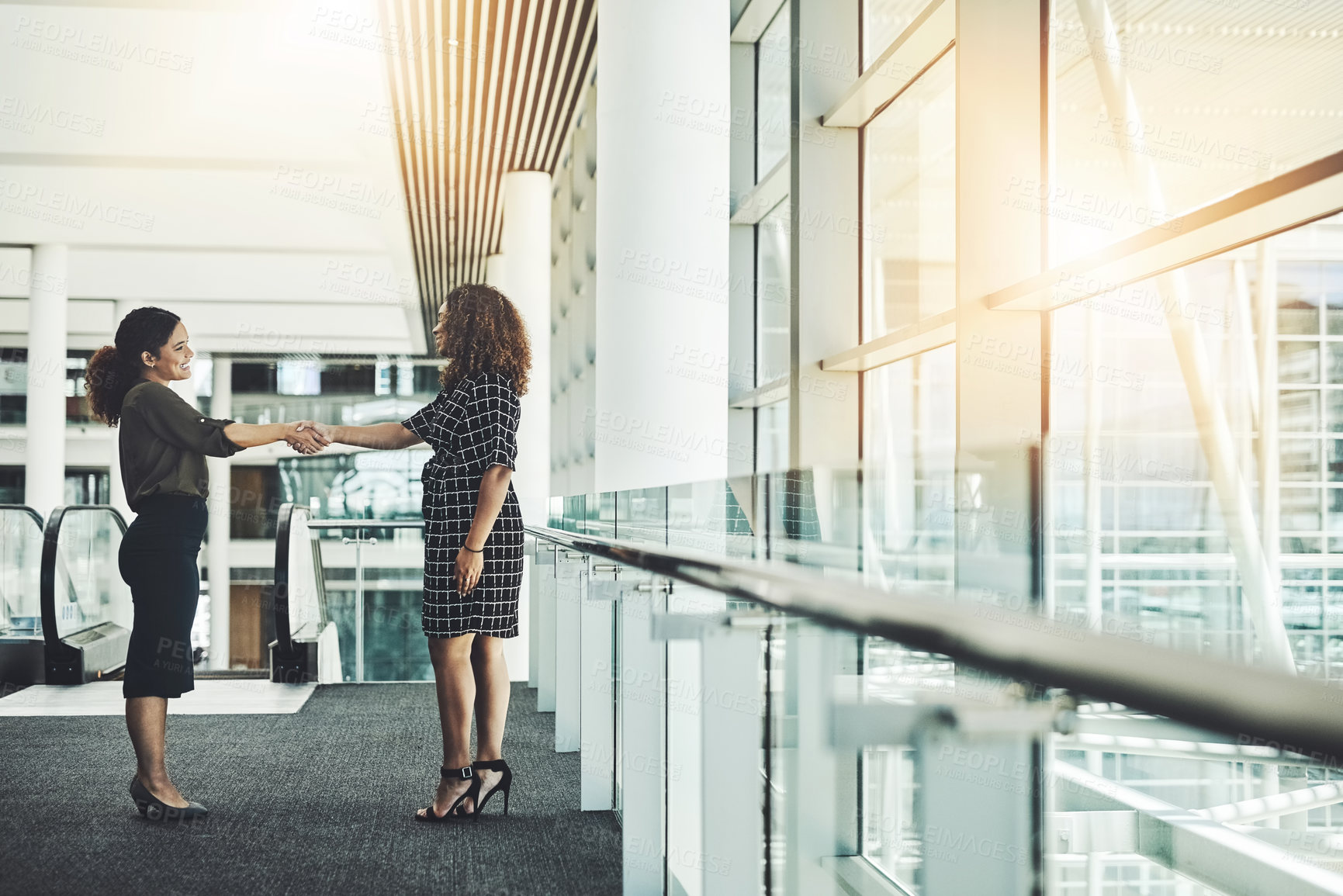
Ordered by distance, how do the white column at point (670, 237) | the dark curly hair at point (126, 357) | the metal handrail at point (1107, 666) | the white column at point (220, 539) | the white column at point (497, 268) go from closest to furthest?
the metal handrail at point (1107, 666), the dark curly hair at point (126, 357), the white column at point (670, 237), the white column at point (497, 268), the white column at point (220, 539)

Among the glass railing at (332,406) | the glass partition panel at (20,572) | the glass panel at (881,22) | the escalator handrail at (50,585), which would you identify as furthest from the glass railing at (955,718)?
the glass railing at (332,406)

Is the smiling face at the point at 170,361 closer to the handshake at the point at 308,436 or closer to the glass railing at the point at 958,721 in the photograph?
the handshake at the point at 308,436

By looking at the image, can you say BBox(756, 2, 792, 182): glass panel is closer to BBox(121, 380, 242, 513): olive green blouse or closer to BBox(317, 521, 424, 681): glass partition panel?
BBox(121, 380, 242, 513): olive green blouse

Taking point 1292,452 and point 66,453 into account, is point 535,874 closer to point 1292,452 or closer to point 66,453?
point 1292,452

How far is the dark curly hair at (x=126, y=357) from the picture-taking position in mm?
3234

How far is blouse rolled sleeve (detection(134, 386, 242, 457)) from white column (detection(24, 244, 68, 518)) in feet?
31.6

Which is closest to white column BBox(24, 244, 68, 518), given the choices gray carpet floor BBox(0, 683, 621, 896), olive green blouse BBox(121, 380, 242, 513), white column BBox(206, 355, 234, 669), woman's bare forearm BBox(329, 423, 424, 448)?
white column BBox(206, 355, 234, 669)

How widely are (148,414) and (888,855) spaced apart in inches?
102

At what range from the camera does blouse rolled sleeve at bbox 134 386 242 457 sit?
3.11m

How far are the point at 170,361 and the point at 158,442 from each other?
0.27 metres

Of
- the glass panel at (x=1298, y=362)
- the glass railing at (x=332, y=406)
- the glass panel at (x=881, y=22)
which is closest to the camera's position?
the glass panel at (x=1298, y=362)

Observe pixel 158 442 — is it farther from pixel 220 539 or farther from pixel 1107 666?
pixel 220 539

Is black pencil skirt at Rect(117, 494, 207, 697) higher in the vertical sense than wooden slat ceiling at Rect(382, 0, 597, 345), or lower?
lower

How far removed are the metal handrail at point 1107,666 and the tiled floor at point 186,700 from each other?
179 inches
